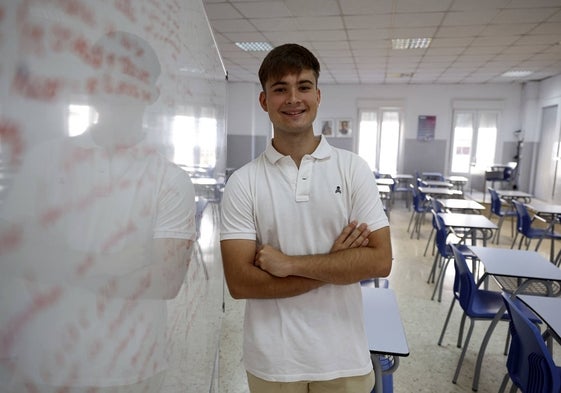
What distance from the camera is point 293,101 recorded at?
4.00 ft

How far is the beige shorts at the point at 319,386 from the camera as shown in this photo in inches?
46.9

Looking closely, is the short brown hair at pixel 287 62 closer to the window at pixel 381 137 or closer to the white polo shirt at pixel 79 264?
the white polo shirt at pixel 79 264

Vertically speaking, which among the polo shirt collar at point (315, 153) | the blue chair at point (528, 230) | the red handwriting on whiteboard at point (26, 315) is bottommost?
the blue chair at point (528, 230)

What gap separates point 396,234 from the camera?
681 cm

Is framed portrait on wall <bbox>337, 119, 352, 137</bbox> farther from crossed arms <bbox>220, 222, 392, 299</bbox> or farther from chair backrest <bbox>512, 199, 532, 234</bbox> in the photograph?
crossed arms <bbox>220, 222, 392, 299</bbox>

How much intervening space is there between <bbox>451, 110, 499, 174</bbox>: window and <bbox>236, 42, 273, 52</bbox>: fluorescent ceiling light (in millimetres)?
6310

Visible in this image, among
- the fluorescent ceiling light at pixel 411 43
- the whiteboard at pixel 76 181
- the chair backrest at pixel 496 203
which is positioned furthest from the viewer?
the chair backrest at pixel 496 203

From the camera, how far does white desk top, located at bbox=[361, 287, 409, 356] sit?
155cm

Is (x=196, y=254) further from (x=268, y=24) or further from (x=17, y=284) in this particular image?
(x=268, y=24)

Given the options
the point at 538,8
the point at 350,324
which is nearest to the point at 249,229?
the point at 350,324

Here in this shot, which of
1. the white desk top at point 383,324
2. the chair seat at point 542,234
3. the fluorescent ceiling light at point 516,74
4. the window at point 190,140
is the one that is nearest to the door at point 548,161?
the fluorescent ceiling light at point 516,74

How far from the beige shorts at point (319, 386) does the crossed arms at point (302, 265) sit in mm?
281

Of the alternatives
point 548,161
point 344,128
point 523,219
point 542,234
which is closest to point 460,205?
point 523,219

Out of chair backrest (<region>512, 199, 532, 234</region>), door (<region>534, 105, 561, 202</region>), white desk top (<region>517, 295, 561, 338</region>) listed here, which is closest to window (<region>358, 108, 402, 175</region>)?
door (<region>534, 105, 561, 202</region>)
